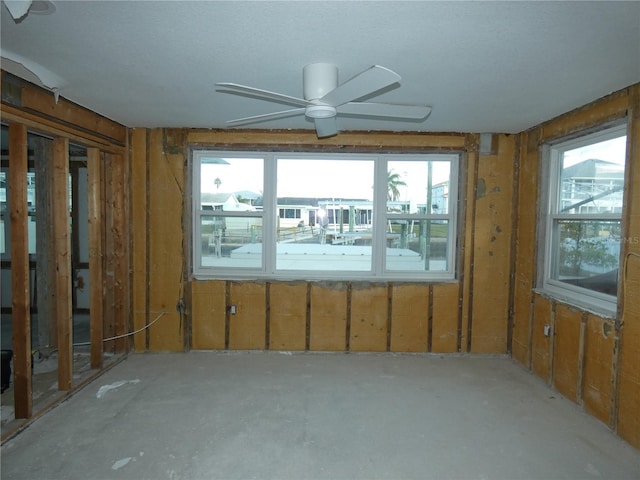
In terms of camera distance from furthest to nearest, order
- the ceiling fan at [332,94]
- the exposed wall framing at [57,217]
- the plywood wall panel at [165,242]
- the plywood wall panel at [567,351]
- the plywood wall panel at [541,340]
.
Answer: the plywood wall panel at [165,242], the plywood wall panel at [541,340], the plywood wall panel at [567,351], the exposed wall framing at [57,217], the ceiling fan at [332,94]

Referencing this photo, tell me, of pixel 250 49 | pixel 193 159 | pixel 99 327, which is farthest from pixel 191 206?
pixel 250 49

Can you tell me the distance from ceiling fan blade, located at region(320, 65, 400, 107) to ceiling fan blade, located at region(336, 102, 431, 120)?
240 millimetres

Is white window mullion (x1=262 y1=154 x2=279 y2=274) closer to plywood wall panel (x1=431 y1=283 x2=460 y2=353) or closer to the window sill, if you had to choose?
plywood wall panel (x1=431 y1=283 x2=460 y2=353)

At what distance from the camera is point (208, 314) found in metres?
3.96

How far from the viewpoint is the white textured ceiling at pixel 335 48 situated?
1649mm

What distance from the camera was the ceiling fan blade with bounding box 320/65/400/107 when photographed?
1.69 m

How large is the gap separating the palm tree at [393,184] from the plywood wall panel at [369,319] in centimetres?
100

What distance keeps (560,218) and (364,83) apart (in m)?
2.57

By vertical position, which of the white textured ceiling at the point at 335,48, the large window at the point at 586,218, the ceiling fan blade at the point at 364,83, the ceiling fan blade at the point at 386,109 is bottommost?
the large window at the point at 586,218

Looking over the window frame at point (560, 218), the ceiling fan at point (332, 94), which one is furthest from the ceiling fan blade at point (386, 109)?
the window frame at point (560, 218)

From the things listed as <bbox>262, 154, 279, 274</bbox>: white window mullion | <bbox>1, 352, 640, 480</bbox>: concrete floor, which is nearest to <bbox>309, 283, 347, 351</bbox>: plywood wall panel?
<bbox>1, 352, 640, 480</bbox>: concrete floor

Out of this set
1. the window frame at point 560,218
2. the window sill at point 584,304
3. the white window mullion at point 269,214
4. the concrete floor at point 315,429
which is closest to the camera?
the concrete floor at point 315,429

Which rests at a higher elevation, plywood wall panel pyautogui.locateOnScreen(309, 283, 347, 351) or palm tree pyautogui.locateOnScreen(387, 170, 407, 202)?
palm tree pyautogui.locateOnScreen(387, 170, 407, 202)

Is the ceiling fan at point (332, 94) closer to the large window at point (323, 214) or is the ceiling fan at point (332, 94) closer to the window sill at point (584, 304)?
the large window at point (323, 214)
